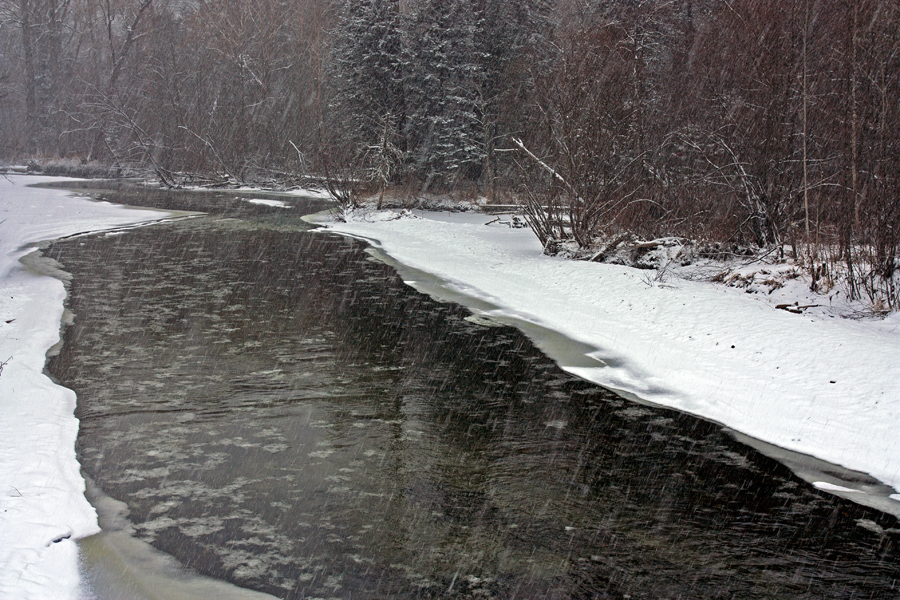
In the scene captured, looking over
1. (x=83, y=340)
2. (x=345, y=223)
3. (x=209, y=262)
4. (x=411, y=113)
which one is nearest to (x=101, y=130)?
(x=411, y=113)

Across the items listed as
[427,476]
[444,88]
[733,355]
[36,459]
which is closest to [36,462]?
[36,459]

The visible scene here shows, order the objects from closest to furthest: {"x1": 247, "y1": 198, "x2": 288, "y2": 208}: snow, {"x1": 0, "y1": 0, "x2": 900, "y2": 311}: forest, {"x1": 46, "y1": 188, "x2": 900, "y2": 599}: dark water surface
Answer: {"x1": 46, "y1": 188, "x2": 900, "y2": 599}: dark water surface
{"x1": 0, "y1": 0, "x2": 900, "y2": 311}: forest
{"x1": 247, "y1": 198, "x2": 288, "y2": 208}: snow

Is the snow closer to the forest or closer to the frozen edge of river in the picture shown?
the forest

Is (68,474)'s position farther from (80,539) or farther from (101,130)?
(101,130)

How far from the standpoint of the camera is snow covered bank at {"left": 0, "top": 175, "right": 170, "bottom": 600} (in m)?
4.64

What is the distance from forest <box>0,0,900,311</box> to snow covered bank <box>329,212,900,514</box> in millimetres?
1898

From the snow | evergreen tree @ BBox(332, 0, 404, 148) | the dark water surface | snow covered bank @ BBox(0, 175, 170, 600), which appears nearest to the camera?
snow covered bank @ BBox(0, 175, 170, 600)

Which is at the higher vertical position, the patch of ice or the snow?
the snow

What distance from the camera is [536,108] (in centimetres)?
2494

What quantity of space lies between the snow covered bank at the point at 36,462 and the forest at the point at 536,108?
35.8 feet

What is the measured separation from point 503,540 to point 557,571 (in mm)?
531

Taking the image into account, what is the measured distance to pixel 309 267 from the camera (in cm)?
1820

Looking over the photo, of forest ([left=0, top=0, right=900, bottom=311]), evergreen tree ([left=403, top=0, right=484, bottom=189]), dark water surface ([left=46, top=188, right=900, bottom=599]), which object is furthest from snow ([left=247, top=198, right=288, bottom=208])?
dark water surface ([left=46, top=188, right=900, bottom=599])

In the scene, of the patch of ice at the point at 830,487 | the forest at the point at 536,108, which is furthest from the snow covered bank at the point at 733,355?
the forest at the point at 536,108
